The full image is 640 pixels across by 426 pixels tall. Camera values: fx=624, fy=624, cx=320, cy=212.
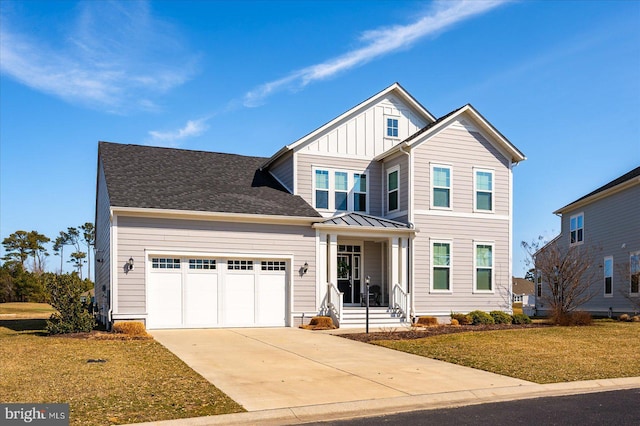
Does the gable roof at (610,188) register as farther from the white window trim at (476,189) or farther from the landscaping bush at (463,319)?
the landscaping bush at (463,319)

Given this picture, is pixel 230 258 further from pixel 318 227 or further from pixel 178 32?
pixel 178 32

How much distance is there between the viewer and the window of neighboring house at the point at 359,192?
950 inches

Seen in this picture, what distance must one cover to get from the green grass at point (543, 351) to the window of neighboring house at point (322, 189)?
308 inches

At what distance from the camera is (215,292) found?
2031 centimetres

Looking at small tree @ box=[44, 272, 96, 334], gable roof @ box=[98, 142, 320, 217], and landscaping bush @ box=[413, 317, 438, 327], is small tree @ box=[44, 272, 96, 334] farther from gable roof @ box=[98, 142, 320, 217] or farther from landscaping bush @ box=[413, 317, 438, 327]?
landscaping bush @ box=[413, 317, 438, 327]

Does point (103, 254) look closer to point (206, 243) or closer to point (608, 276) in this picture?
point (206, 243)

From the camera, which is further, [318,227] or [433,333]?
[318,227]

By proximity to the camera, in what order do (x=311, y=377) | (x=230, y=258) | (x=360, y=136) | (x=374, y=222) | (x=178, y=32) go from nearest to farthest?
(x=311, y=377) < (x=178, y=32) < (x=230, y=258) < (x=374, y=222) < (x=360, y=136)

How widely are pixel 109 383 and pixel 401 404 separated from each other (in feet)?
15.4

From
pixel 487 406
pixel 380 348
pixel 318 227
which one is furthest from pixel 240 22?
pixel 487 406

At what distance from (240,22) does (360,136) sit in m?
8.07

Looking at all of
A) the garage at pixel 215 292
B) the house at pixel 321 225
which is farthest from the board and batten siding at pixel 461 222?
the garage at pixel 215 292

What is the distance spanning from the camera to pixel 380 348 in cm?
1543

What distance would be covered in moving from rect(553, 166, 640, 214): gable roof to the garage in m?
16.9
